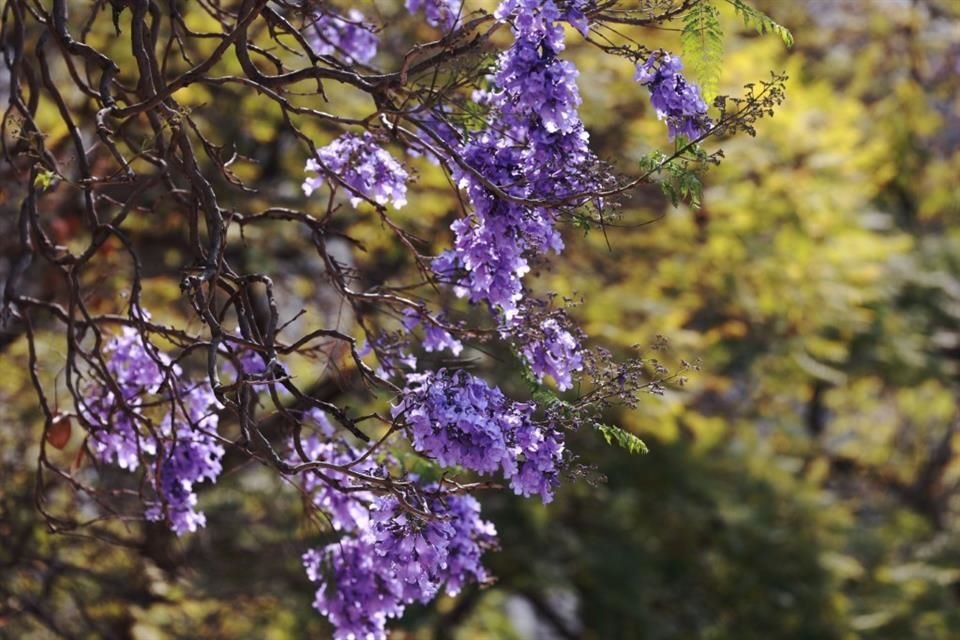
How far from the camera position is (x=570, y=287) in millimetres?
8164

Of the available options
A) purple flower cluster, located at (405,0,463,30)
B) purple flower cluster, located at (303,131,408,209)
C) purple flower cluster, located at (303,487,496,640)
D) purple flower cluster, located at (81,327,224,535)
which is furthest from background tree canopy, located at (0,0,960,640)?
purple flower cluster, located at (405,0,463,30)

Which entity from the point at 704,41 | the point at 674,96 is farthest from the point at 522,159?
the point at 704,41

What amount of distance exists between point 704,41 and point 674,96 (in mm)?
163

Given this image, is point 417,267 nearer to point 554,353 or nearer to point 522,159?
point 554,353

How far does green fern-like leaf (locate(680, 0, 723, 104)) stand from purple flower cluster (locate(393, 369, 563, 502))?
72cm

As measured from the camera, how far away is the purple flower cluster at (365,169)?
3.51m

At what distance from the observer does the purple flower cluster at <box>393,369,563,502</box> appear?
277cm

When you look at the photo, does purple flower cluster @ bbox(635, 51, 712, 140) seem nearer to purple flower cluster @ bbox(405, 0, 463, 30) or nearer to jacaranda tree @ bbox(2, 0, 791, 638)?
jacaranda tree @ bbox(2, 0, 791, 638)

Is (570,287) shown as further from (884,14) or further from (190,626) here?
(884,14)

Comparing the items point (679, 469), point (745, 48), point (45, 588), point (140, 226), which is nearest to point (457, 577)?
point (45, 588)

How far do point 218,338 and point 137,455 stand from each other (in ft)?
3.26

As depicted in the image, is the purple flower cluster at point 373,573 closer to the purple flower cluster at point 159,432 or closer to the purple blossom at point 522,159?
the purple flower cluster at point 159,432

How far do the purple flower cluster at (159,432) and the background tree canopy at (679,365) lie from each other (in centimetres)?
26

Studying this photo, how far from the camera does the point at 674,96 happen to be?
116 inches
